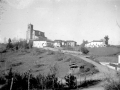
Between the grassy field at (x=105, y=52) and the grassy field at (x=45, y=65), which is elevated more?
the grassy field at (x=105, y=52)

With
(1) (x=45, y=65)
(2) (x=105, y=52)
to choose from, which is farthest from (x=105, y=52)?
(1) (x=45, y=65)

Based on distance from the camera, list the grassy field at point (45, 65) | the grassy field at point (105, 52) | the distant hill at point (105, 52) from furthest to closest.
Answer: the distant hill at point (105, 52) → the grassy field at point (105, 52) → the grassy field at point (45, 65)

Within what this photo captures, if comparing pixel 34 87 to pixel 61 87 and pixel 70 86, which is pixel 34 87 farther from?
pixel 70 86

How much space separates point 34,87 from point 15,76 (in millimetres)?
1989

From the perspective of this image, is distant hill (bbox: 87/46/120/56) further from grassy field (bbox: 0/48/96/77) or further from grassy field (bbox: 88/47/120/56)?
grassy field (bbox: 0/48/96/77)

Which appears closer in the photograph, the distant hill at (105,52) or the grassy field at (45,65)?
the grassy field at (45,65)

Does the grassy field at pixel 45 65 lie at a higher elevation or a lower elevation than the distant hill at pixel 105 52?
lower

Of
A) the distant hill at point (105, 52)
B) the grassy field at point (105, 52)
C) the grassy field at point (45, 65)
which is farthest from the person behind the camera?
the distant hill at point (105, 52)

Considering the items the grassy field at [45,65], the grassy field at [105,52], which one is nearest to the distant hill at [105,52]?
the grassy field at [105,52]

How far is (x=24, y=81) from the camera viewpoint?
33.2 ft

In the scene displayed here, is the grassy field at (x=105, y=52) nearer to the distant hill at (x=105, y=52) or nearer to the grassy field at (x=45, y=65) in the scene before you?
the distant hill at (x=105, y=52)

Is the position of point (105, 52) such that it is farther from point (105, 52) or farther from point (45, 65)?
point (45, 65)

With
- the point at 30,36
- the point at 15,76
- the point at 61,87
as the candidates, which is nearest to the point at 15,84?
the point at 15,76

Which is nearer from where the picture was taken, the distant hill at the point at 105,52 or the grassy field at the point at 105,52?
the grassy field at the point at 105,52
